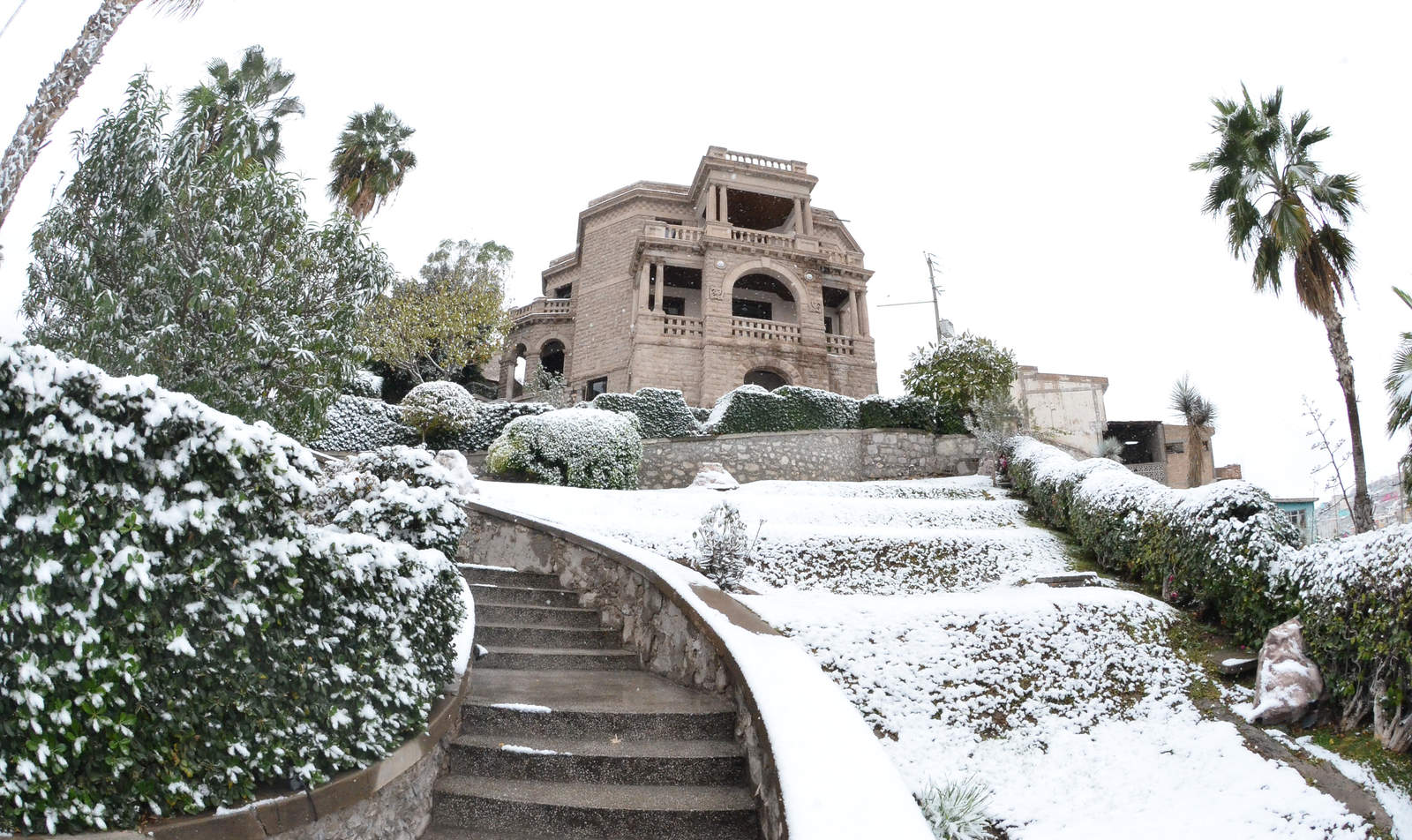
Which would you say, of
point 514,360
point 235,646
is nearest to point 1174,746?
point 235,646

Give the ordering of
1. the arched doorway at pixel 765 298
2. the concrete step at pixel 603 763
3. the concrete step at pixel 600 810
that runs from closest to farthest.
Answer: the concrete step at pixel 600 810 < the concrete step at pixel 603 763 < the arched doorway at pixel 765 298

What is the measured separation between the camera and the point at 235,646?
2.67 metres

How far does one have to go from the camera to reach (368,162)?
835 inches

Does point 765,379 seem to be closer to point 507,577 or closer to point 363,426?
point 363,426

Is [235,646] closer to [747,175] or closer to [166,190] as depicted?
[166,190]

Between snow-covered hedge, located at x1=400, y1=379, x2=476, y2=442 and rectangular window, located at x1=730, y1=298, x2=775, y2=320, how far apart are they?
654 inches

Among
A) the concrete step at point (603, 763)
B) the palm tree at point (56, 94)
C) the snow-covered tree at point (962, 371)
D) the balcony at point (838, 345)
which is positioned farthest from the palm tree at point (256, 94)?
the balcony at point (838, 345)

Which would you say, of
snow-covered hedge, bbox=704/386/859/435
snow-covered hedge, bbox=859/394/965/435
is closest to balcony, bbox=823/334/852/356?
snow-covered hedge, bbox=704/386/859/435

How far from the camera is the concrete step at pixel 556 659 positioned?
217 inches

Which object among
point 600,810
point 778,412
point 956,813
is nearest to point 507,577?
point 600,810

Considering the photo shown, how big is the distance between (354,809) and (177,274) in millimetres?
7894

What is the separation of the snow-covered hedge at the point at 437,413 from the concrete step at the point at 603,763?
14123mm

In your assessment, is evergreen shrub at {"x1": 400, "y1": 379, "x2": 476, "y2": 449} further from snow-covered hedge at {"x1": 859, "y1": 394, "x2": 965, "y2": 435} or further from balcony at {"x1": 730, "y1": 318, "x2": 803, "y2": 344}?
balcony at {"x1": 730, "y1": 318, "x2": 803, "y2": 344}

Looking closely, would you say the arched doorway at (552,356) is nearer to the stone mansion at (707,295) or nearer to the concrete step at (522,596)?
the stone mansion at (707,295)
